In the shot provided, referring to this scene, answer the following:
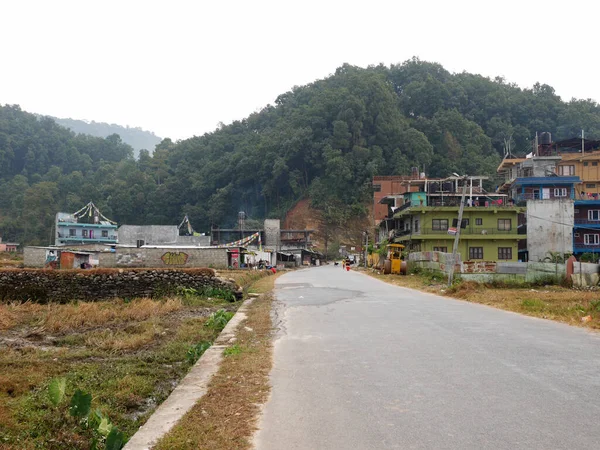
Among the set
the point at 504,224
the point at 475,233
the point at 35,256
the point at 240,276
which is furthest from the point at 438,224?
the point at 35,256

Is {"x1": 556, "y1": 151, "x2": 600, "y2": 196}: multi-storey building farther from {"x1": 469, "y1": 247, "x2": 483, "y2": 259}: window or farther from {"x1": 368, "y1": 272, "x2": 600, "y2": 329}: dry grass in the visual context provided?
{"x1": 368, "y1": 272, "x2": 600, "y2": 329}: dry grass

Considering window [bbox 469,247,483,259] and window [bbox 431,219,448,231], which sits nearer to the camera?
window [bbox 431,219,448,231]

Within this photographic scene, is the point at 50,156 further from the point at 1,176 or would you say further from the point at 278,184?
the point at 278,184

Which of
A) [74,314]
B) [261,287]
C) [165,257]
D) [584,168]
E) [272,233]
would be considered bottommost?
[261,287]

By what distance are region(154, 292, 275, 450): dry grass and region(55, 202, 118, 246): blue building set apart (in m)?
75.2

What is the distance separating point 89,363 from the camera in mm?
8398

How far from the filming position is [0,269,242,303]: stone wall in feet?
59.4

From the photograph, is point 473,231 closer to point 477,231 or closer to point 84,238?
point 477,231

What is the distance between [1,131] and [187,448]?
12770 cm

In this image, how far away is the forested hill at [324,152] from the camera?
3477 inches

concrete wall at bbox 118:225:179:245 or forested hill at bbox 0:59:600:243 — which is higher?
forested hill at bbox 0:59:600:243

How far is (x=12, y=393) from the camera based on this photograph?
650 centimetres

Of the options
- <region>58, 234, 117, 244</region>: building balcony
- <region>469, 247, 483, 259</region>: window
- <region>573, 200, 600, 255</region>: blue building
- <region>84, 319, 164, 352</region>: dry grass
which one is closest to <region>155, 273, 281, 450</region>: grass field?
<region>84, 319, 164, 352</region>: dry grass

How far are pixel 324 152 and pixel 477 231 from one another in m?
42.2
